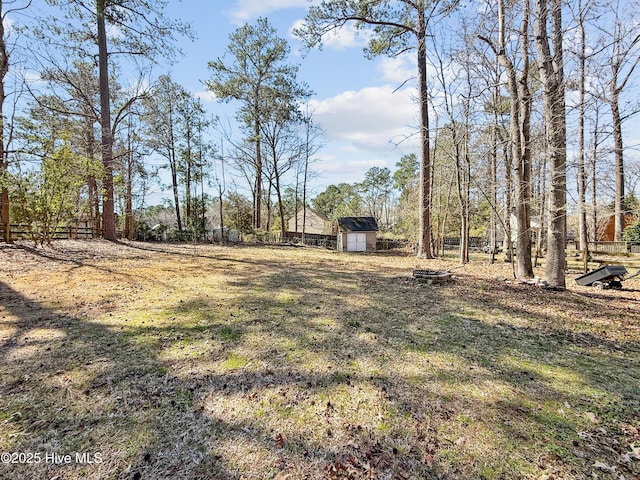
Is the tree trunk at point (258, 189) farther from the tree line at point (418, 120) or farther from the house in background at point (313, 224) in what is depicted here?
the house in background at point (313, 224)

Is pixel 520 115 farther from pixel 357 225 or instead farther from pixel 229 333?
pixel 357 225

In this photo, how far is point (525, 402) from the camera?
2.22 metres

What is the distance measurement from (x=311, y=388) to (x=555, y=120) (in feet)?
20.4

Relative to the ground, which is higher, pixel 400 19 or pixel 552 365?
pixel 400 19

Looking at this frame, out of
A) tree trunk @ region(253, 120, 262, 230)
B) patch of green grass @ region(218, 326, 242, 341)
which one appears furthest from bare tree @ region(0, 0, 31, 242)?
tree trunk @ region(253, 120, 262, 230)

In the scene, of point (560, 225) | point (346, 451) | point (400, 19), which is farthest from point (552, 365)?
point (400, 19)

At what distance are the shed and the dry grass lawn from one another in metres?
14.1

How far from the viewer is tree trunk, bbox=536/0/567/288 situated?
537cm

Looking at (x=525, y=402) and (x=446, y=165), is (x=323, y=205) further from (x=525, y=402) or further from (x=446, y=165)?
(x=525, y=402)

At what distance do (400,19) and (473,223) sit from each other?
17669mm

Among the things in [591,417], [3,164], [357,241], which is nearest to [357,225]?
[357,241]

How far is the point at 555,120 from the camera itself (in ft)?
17.7

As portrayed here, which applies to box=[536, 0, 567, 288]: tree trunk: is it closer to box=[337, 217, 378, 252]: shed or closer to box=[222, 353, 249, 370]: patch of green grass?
box=[222, 353, 249, 370]: patch of green grass

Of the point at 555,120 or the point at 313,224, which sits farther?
the point at 313,224
